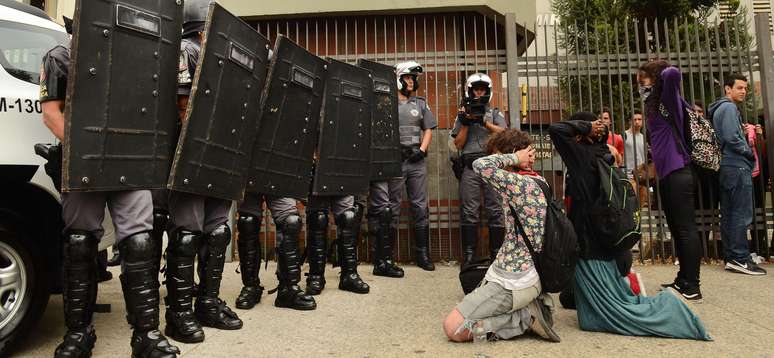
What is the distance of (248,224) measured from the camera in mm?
3531

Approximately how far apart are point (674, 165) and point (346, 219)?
2.47m

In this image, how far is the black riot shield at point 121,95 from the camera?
7.10 ft

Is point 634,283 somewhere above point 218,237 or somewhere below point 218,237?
below

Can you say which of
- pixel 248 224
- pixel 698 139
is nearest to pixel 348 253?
pixel 248 224

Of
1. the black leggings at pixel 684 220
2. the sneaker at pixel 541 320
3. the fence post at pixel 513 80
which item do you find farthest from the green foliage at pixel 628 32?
the sneaker at pixel 541 320

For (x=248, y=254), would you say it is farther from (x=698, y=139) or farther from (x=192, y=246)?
(x=698, y=139)

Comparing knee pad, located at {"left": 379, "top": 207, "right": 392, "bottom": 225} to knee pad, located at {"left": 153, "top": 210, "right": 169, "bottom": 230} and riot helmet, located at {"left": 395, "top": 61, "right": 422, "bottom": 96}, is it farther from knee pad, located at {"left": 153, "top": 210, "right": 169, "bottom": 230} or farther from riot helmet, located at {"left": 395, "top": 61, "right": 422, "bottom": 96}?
knee pad, located at {"left": 153, "top": 210, "right": 169, "bottom": 230}

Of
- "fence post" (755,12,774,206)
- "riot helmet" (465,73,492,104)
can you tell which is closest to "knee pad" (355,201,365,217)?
"riot helmet" (465,73,492,104)

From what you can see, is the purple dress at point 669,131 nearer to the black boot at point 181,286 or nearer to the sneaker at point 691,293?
the sneaker at point 691,293

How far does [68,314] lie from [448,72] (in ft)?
16.8

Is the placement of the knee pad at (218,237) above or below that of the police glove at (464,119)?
below

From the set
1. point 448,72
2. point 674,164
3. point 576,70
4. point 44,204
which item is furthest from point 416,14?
point 44,204

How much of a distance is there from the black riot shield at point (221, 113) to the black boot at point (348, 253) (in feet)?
4.37

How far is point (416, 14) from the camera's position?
24.9 ft
